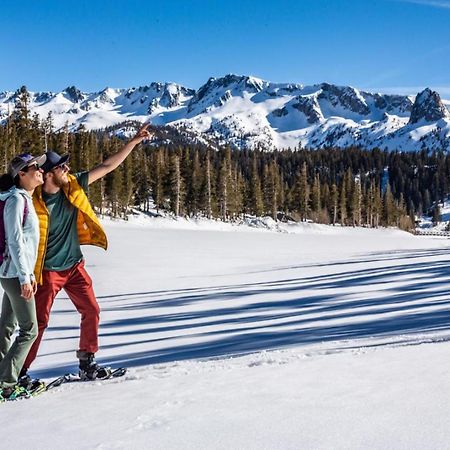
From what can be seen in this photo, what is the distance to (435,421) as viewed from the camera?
3.10 meters

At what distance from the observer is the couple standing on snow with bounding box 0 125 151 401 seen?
435 centimetres

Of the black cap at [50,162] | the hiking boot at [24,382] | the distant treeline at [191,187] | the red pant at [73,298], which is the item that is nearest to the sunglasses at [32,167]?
the black cap at [50,162]

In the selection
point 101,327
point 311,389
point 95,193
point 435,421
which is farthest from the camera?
point 95,193

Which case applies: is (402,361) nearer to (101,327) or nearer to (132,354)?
(132,354)

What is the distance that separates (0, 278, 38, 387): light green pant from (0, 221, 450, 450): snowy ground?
308mm

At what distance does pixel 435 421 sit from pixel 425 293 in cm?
828

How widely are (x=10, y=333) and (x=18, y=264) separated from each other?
808 millimetres

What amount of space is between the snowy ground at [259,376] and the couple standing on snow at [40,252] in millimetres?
507

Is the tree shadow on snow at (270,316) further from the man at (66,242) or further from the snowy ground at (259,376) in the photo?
the man at (66,242)

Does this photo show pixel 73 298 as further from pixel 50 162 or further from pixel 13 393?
pixel 50 162

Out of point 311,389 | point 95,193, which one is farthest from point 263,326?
point 95,193

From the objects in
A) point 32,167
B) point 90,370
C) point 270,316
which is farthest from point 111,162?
point 270,316

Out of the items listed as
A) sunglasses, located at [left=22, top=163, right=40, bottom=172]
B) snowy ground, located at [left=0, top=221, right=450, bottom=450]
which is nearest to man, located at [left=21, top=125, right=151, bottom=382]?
sunglasses, located at [left=22, top=163, right=40, bottom=172]

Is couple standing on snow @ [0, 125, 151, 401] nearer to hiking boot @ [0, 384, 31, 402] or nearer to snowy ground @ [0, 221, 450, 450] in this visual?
hiking boot @ [0, 384, 31, 402]
